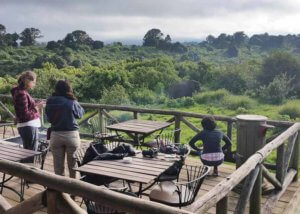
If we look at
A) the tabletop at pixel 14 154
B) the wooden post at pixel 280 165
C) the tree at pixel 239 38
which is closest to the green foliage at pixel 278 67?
the wooden post at pixel 280 165

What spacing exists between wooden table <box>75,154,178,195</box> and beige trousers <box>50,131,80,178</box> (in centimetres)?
63

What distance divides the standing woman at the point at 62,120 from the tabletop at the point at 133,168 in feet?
2.13

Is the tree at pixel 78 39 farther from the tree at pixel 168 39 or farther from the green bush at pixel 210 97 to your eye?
the green bush at pixel 210 97

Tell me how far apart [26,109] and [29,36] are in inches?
1926

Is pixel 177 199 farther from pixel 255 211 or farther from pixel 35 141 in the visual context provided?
pixel 35 141

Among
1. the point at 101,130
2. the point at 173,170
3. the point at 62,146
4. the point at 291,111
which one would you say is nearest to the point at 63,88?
the point at 62,146

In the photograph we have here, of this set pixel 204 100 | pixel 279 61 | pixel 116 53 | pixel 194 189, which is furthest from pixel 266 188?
pixel 116 53

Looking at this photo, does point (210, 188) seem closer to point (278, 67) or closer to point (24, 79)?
point (24, 79)

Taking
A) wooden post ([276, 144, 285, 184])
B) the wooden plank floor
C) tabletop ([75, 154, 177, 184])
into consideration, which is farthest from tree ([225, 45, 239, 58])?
tabletop ([75, 154, 177, 184])

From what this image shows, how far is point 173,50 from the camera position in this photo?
166ft

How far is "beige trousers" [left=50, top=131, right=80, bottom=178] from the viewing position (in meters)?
4.52

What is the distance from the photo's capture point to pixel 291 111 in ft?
48.3

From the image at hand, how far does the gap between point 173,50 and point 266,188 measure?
46.3 metres

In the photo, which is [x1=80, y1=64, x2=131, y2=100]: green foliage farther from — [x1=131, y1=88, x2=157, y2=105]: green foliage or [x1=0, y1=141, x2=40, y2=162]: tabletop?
[x1=0, y1=141, x2=40, y2=162]: tabletop
